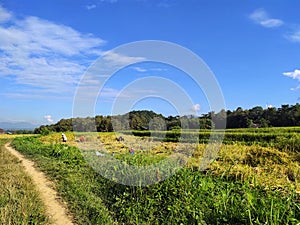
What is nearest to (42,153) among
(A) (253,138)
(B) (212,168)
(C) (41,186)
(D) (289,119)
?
(C) (41,186)

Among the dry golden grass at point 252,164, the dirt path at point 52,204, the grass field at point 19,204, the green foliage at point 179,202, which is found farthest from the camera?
the dry golden grass at point 252,164

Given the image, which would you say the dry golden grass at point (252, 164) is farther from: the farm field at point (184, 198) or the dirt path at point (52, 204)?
the dirt path at point (52, 204)

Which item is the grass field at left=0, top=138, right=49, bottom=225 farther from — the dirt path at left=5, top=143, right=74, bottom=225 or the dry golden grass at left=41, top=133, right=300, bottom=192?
the dry golden grass at left=41, top=133, right=300, bottom=192

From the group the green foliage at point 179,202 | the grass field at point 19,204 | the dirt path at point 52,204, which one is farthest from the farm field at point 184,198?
the grass field at point 19,204

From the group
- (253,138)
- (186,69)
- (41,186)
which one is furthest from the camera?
(253,138)

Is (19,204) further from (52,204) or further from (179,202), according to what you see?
(179,202)

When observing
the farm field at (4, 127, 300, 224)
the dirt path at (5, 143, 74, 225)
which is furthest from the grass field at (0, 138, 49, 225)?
the farm field at (4, 127, 300, 224)

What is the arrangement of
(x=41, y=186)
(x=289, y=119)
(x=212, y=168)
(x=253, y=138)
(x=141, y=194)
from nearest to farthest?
(x=141, y=194), (x=41, y=186), (x=212, y=168), (x=253, y=138), (x=289, y=119)

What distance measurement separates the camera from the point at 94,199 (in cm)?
582

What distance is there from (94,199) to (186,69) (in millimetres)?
3353

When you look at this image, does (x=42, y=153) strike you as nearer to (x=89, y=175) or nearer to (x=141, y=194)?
(x=89, y=175)

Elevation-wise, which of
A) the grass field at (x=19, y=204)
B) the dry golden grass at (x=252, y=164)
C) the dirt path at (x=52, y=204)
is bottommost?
the dirt path at (x=52, y=204)

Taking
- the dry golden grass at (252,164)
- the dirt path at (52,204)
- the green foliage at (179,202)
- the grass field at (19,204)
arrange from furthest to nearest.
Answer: the dry golden grass at (252,164)
the dirt path at (52,204)
the grass field at (19,204)
the green foliage at (179,202)

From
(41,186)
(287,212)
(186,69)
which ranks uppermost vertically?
(186,69)
